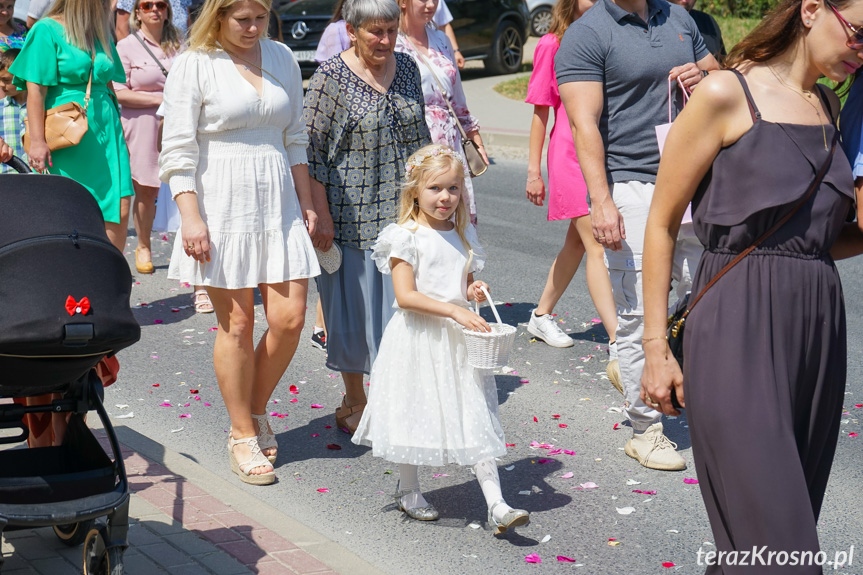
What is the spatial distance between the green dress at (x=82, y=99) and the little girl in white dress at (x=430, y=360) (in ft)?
9.82

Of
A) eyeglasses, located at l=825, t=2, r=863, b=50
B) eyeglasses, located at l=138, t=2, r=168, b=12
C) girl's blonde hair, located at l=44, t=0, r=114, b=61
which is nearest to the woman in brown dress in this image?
eyeglasses, located at l=825, t=2, r=863, b=50

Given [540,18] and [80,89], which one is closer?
[80,89]

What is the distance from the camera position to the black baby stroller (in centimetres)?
346

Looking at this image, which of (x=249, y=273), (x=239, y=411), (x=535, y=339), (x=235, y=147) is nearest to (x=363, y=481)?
(x=239, y=411)

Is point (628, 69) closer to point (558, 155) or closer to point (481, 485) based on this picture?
point (558, 155)

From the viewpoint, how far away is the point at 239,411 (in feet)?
16.7

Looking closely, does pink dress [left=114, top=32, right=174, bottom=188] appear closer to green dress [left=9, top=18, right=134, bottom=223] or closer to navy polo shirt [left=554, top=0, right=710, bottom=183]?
green dress [left=9, top=18, right=134, bottom=223]

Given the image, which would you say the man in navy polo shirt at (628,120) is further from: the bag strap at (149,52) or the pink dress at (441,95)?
the bag strap at (149,52)

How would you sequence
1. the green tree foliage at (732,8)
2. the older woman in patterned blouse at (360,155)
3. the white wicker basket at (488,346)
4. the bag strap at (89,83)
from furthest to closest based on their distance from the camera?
the green tree foliage at (732,8) < the bag strap at (89,83) < the older woman in patterned blouse at (360,155) < the white wicker basket at (488,346)

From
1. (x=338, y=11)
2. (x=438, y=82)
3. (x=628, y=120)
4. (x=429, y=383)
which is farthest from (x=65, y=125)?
(x=628, y=120)

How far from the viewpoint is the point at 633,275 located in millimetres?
5109

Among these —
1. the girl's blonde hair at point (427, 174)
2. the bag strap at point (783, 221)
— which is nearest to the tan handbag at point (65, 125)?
the girl's blonde hair at point (427, 174)

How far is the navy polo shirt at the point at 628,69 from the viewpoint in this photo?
4930mm

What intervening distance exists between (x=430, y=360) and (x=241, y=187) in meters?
1.20
